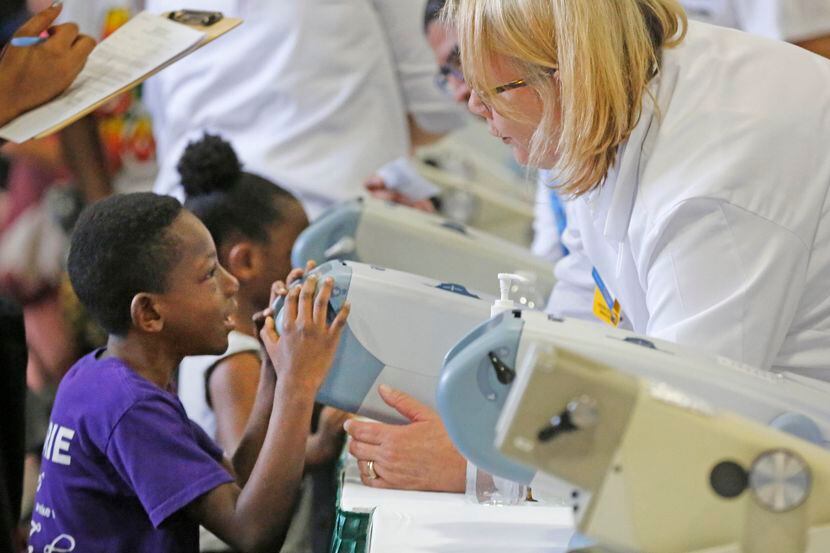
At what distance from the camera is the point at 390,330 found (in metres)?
1.42

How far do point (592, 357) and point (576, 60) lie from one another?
397 mm

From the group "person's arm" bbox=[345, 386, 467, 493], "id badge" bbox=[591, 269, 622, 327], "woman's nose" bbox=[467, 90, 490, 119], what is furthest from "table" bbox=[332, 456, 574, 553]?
"woman's nose" bbox=[467, 90, 490, 119]

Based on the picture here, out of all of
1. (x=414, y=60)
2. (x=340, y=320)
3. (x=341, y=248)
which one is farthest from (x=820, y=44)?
(x=340, y=320)

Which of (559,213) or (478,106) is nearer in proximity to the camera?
(478,106)

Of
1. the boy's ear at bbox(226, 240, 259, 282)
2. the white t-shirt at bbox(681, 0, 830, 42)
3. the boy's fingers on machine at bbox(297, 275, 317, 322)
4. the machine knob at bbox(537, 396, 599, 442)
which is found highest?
the machine knob at bbox(537, 396, 599, 442)

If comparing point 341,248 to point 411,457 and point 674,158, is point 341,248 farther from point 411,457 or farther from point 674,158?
point 674,158

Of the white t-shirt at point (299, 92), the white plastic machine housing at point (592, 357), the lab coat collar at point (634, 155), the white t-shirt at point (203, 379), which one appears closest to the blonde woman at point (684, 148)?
the lab coat collar at point (634, 155)

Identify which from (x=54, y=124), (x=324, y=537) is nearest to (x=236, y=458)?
(x=324, y=537)

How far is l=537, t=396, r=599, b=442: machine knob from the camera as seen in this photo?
2.98 ft

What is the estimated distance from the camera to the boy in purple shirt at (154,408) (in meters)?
1.35

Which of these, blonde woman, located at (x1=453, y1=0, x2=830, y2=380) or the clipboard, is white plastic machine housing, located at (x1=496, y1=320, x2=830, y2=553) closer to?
blonde woman, located at (x1=453, y1=0, x2=830, y2=380)

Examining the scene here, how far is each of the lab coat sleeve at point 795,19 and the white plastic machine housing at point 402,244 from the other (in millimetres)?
692

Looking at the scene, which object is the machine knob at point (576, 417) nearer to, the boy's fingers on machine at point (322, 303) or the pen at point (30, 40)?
the boy's fingers on machine at point (322, 303)

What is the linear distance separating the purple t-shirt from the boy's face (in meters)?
0.09
